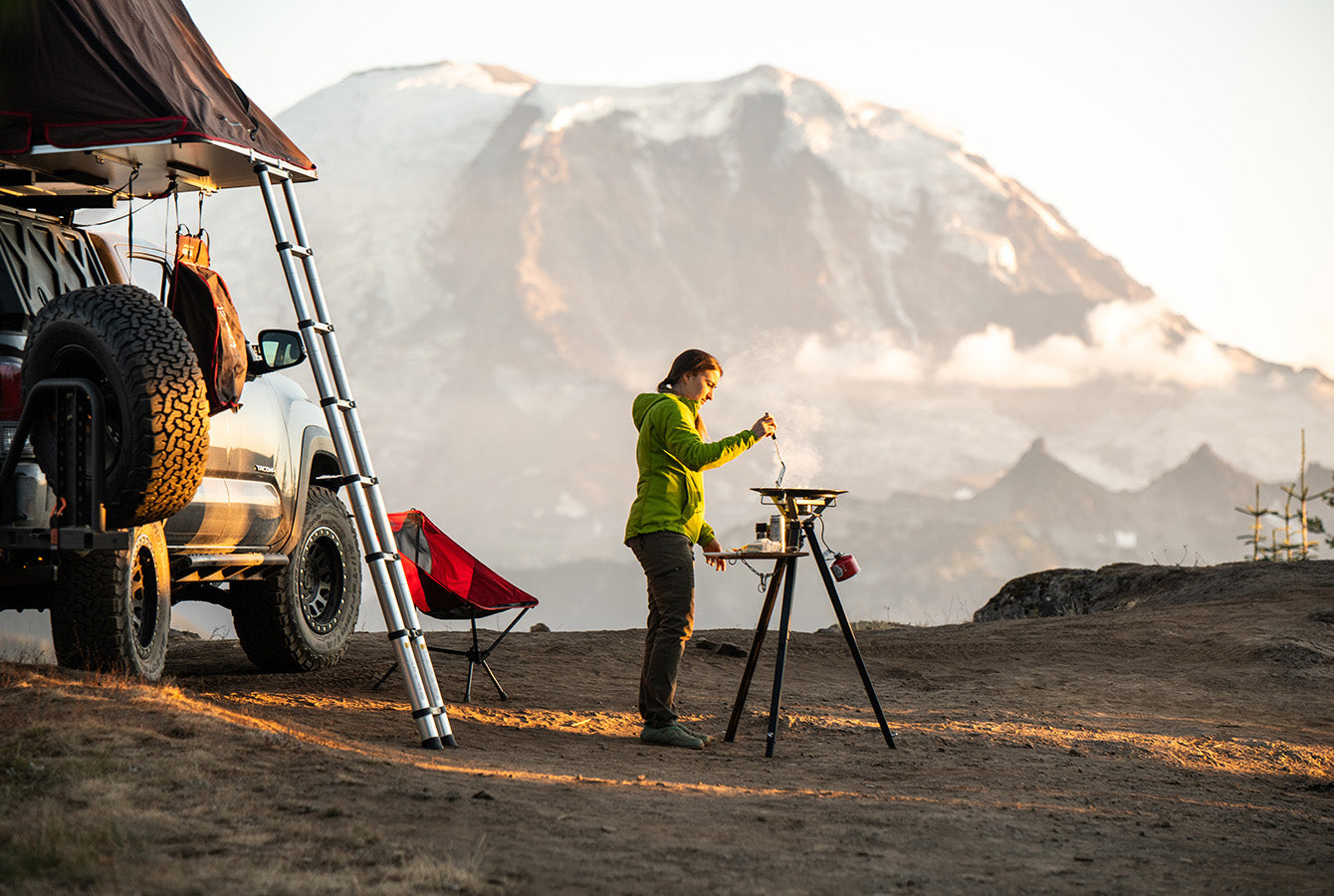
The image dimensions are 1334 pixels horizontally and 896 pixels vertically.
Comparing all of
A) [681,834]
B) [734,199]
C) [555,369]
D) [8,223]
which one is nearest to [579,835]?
[681,834]

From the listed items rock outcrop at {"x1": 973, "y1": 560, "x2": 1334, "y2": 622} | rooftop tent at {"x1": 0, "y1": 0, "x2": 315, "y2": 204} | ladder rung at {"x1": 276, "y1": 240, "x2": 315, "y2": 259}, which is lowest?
rock outcrop at {"x1": 973, "y1": 560, "x2": 1334, "y2": 622}

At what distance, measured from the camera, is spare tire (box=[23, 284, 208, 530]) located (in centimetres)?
535

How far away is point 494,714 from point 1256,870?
4303 mm

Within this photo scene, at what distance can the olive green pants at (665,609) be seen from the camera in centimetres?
663

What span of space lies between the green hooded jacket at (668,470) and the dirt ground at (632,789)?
3.83ft

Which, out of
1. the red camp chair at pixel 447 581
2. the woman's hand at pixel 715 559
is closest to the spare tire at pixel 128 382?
the woman's hand at pixel 715 559

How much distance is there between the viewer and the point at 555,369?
112 meters

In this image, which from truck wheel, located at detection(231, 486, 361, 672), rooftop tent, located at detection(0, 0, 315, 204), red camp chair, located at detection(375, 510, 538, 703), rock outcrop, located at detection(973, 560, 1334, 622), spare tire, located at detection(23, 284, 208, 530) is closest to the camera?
spare tire, located at detection(23, 284, 208, 530)

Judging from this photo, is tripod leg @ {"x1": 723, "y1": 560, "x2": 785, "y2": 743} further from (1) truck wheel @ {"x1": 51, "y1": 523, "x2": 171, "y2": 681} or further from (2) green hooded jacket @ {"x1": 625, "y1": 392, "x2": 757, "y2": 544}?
(1) truck wheel @ {"x1": 51, "y1": 523, "x2": 171, "y2": 681}

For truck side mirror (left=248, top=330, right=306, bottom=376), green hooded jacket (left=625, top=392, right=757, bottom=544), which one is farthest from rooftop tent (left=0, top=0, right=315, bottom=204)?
green hooded jacket (left=625, top=392, right=757, bottom=544)

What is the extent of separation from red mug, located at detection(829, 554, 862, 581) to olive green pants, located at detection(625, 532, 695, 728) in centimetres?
76

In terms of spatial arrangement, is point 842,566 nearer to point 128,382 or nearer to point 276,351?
point 276,351

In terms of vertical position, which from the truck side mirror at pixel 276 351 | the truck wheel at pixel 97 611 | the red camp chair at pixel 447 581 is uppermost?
the truck side mirror at pixel 276 351

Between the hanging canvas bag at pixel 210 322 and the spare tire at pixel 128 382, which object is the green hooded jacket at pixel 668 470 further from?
the spare tire at pixel 128 382
